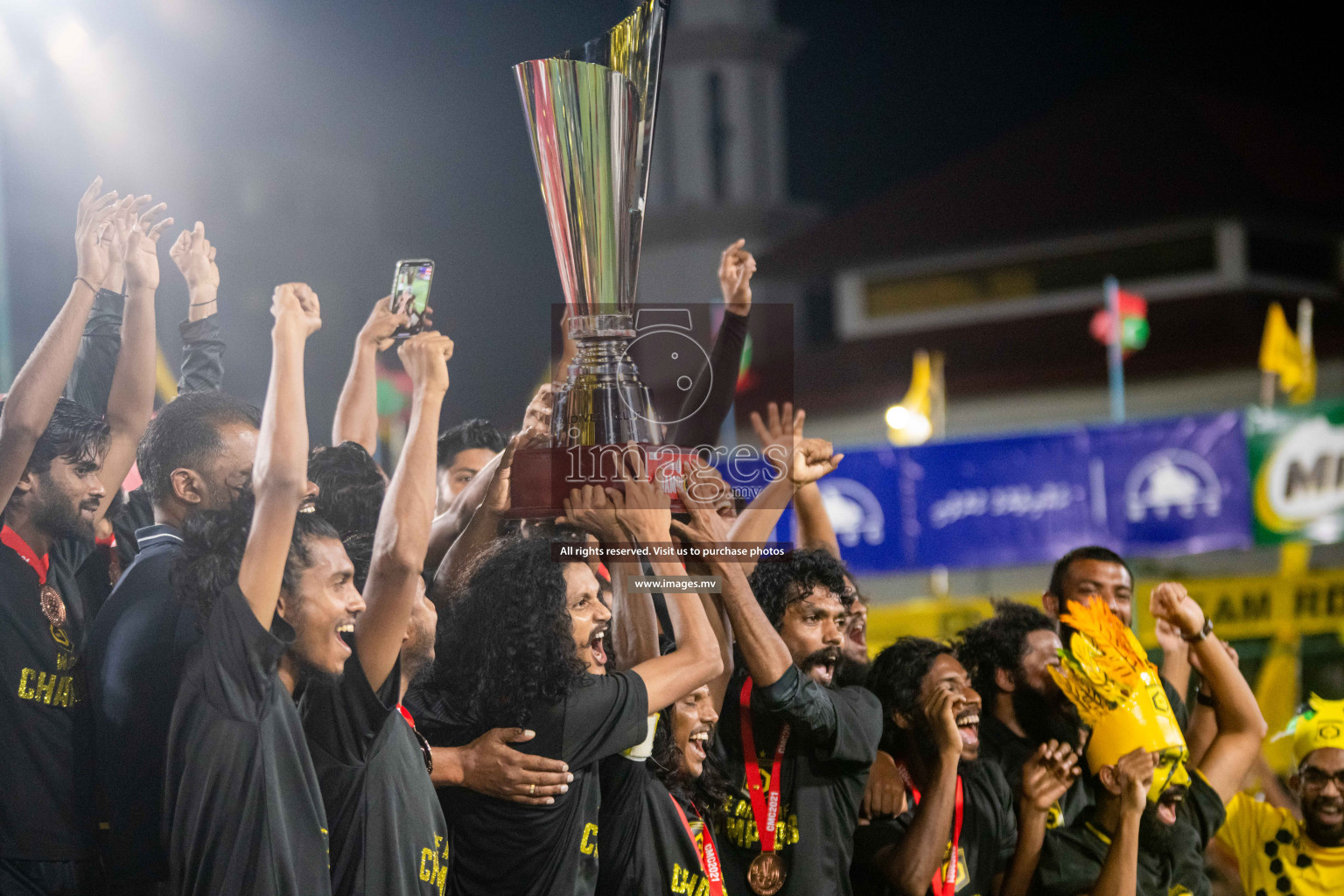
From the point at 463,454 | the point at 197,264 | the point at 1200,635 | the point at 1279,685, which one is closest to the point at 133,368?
the point at 197,264

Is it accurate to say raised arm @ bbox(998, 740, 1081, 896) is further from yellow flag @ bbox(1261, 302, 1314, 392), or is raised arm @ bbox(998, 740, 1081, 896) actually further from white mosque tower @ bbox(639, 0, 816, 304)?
white mosque tower @ bbox(639, 0, 816, 304)

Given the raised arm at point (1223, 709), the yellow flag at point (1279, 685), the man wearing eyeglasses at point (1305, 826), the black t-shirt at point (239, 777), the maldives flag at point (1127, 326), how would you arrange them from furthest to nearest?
the maldives flag at point (1127, 326)
the yellow flag at point (1279, 685)
the man wearing eyeglasses at point (1305, 826)
the raised arm at point (1223, 709)
the black t-shirt at point (239, 777)

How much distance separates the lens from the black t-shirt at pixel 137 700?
2486 millimetres

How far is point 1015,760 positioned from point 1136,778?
1.25 feet

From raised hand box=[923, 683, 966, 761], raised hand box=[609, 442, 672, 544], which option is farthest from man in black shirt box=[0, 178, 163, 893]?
raised hand box=[923, 683, 966, 761]

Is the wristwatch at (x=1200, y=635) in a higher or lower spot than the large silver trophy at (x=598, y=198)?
→ lower

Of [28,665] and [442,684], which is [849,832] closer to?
[442,684]

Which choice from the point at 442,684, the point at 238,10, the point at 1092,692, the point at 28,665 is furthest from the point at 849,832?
the point at 238,10

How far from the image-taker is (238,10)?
9.42 feet

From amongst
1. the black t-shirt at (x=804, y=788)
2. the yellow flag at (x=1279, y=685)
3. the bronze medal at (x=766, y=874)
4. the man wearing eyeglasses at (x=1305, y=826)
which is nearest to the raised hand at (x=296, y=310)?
the black t-shirt at (x=804, y=788)

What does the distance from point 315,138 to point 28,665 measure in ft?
4.00

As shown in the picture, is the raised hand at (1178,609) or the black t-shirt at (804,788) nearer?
the black t-shirt at (804,788)

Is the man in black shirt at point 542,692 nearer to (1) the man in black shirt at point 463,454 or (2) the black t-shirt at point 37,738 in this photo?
(1) the man in black shirt at point 463,454

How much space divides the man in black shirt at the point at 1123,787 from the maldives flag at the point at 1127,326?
34.3 feet
